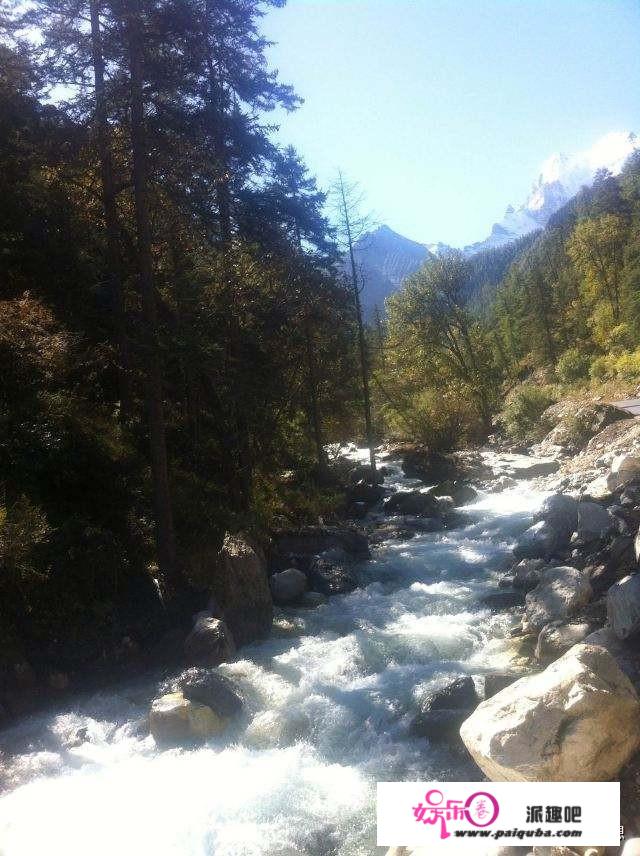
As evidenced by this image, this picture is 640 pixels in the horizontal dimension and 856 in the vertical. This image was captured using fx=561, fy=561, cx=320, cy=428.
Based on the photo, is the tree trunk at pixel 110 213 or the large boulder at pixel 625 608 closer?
the large boulder at pixel 625 608

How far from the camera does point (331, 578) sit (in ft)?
39.8

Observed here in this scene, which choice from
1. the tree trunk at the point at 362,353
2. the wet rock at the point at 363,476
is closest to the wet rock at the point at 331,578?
the wet rock at the point at 363,476

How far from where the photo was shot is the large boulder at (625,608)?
262 inches

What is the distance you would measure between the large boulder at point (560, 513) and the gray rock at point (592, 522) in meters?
0.27

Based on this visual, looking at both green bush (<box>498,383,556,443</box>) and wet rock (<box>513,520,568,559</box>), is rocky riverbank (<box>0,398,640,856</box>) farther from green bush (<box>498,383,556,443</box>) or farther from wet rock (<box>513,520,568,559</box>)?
green bush (<box>498,383,556,443</box>)

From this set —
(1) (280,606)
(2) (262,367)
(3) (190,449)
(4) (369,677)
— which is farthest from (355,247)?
(4) (369,677)

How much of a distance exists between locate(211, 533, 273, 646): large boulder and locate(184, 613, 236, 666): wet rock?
0.50 metres

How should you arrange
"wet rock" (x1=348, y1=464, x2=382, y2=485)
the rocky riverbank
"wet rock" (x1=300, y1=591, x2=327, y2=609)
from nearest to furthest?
the rocky riverbank
"wet rock" (x1=300, y1=591, x2=327, y2=609)
"wet rock" (x1=348, y1=464, x2=382, y2=485)

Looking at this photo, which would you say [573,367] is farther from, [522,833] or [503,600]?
[522,833]

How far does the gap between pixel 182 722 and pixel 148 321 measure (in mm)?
6389

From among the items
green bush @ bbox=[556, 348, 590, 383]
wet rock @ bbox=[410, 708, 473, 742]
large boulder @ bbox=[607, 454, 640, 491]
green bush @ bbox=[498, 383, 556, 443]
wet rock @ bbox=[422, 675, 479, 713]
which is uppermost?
green bush @ bbox=[556, 348, 590, 383]

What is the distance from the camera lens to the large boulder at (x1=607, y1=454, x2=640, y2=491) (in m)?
12.7

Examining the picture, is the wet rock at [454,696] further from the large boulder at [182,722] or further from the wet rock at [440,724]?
the large boulder at [182,722]

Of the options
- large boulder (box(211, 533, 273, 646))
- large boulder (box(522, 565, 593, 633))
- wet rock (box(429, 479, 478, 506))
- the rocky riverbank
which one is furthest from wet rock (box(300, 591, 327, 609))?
wet rock (box(429, 479, 478, 506))
